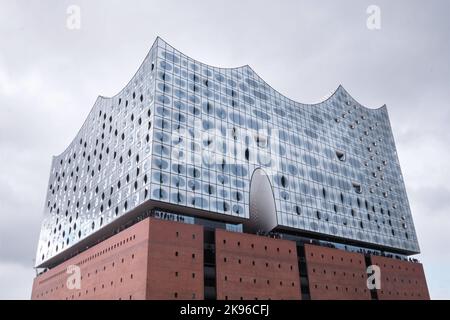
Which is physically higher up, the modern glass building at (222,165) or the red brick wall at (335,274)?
the modern glass building at (222,165)

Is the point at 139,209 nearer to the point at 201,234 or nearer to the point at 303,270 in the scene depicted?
the point at 201,234

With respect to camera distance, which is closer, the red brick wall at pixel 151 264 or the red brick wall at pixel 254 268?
the red brick wall at pixel 151 264

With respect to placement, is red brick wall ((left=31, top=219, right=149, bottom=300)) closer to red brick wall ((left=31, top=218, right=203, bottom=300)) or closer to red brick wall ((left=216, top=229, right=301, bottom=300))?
red brick wall ((left=31, top=218, right=203, bottom=300))

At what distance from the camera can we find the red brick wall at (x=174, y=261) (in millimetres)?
31422

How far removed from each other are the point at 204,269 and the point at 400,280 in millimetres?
26264

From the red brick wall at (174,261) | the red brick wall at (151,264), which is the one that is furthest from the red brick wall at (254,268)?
the red brick wall at (151,264)

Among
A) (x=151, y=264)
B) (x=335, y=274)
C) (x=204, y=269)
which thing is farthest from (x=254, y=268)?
(x=335, y=274)

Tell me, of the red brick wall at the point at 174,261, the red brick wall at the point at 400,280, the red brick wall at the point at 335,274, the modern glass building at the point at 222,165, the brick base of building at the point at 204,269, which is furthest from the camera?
the red brick wall at the point at 400,280

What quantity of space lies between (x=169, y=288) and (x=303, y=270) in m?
14.5

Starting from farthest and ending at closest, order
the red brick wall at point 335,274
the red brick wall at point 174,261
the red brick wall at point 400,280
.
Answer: the red brick wall at point 400,280 → the red brick wall at point 335,274 → the red brick wall at point 174,261

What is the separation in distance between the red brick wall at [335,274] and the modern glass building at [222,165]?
2.49 m

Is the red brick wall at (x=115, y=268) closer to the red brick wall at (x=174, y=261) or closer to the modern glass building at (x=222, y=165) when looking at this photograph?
the red brick wall at (x=174, y=261)

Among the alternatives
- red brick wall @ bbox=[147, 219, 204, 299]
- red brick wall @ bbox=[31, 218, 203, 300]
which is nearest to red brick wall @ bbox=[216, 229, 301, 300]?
red brick wall @ bbox=[147, 219, 204, 299]

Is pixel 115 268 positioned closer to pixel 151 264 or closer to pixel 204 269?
pixel 151 264
